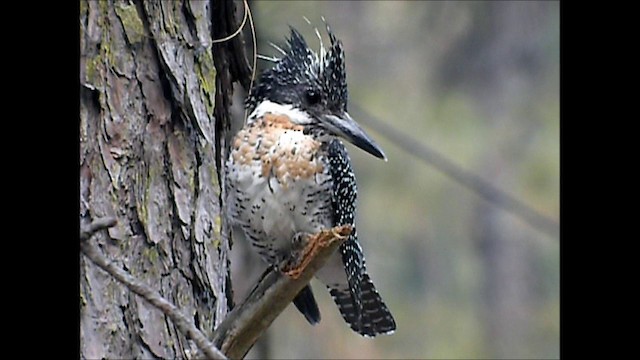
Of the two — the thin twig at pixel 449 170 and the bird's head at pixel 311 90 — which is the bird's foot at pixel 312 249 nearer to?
the bird's head at pixel 311 90

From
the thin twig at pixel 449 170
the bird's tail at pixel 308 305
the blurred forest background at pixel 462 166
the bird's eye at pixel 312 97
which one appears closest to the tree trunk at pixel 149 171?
the bird's eye at pixel 312 97

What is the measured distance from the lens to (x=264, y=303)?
207 centimetres

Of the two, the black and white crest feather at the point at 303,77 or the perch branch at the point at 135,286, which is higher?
the black and white crest feather at the point at 303,77

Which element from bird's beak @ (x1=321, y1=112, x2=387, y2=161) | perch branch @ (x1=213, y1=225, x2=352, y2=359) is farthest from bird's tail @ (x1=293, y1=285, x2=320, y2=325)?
perch branch @ (x1=213, y1=225, x2=352, y2=359)

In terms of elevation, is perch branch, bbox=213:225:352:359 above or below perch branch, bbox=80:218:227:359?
above

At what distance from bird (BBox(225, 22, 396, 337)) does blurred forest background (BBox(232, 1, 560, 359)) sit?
12.1ft

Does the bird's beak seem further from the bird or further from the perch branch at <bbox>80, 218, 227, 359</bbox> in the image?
the perch branch at <bbox>80, 218, 227, 359</bbox>

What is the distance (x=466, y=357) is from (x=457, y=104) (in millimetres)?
1726

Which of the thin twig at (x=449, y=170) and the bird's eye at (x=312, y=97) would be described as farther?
the thin twig at (x=449, y=170)

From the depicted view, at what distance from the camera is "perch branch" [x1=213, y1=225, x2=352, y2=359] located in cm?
203

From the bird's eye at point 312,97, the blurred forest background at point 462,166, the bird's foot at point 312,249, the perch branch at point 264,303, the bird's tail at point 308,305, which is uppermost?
the blurred forest background at point 462,166

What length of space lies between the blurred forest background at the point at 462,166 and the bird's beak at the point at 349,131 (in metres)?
3.83

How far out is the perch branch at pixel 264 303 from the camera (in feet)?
6.66
